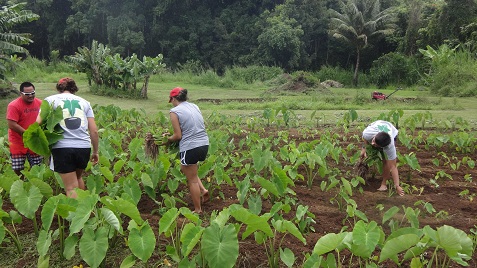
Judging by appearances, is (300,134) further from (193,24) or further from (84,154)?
(193,24)

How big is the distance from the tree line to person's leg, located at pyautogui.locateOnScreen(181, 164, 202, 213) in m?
23.7

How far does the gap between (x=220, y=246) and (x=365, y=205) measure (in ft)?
7.24

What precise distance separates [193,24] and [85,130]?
1156 inches

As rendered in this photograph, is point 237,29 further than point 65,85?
Yes

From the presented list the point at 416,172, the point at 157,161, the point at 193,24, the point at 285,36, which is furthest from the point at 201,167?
the point at 193,24

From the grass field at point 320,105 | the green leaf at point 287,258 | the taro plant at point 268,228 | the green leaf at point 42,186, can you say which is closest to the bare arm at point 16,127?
the green leaf at point 42,186

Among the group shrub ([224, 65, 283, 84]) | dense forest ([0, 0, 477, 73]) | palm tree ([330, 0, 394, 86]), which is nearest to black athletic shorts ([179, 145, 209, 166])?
shrub ([224, 65, 283, 84])

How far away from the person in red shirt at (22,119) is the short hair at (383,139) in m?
3.57

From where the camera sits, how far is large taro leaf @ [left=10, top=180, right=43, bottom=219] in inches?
123

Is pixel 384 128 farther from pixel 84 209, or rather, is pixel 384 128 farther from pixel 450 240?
pixel 84 209

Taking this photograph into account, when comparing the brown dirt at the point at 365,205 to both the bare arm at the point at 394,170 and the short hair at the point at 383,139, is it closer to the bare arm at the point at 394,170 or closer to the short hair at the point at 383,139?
the bare arm at the point at 394,170

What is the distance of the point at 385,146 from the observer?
4719 millimetres

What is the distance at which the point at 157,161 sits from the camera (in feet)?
14.8

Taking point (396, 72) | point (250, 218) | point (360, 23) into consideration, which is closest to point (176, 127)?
point (250, 218)
